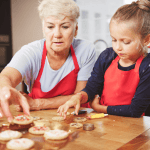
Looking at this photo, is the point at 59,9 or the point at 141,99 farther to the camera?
the point at 59,9

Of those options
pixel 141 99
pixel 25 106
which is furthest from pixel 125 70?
pixel 25 106

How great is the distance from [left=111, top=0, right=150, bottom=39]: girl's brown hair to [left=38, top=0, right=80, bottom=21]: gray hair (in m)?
0.36

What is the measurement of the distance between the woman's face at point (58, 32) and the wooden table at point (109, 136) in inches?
21.1

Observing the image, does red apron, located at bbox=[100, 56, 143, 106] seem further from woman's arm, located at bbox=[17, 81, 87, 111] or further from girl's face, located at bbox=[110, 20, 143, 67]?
woman's arm, located at bbox=[17, 81, 87, 111]

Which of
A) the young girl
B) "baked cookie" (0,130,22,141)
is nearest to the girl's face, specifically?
the young girl

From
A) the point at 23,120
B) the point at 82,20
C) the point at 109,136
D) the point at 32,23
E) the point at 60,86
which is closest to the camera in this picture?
the point at 109,136

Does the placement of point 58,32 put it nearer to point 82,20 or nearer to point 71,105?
point 71,105

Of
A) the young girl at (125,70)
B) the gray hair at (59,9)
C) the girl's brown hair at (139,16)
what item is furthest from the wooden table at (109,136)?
the gray hair at (59,9)

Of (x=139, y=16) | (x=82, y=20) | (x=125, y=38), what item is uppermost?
(x=82, y=20)

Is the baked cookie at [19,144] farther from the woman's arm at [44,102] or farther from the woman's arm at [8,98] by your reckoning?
the woman's arm at [44,102]

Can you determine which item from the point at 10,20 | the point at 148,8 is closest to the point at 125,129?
the point at 148,8

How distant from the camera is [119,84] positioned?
129 cm

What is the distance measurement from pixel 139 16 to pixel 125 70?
325 millimetres

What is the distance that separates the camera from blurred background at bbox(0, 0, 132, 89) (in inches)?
152
